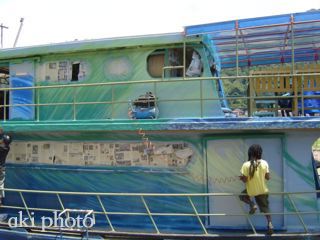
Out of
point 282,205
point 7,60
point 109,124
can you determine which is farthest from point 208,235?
point 7,60

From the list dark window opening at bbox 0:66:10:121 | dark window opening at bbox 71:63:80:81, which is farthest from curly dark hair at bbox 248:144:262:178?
dark window opening at bbox 0:66:10:121

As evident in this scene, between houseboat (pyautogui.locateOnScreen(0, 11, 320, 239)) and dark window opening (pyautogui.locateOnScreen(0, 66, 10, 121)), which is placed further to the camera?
dark window opening (pyautogui.locateOnScreen(0, 66, 10, 121))

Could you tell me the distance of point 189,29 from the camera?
743 centimetres

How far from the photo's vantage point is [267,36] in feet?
25.5

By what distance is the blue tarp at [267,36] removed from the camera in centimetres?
694

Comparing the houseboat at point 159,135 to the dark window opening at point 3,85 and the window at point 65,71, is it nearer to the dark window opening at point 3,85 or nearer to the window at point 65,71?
the window at point 65,71

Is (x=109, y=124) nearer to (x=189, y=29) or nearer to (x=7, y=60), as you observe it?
(x=189, y=29)

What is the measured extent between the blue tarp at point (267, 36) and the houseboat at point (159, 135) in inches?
0.9

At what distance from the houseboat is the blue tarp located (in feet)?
0.08

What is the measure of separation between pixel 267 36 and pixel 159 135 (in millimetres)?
2766

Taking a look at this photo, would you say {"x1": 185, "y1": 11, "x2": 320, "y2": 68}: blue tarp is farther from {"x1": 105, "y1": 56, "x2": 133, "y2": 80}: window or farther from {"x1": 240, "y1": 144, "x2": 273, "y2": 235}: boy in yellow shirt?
{"x1": 240, "y1": 144, "x2": 273, "y2": 235}: boy in yellow shirt

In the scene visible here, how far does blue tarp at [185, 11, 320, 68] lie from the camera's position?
694 centimetres

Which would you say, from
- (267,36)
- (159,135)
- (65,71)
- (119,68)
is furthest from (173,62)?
(65,71)

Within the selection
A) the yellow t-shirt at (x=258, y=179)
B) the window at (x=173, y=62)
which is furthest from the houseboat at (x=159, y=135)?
the yellow t-shirt at (x=258, y=179)
